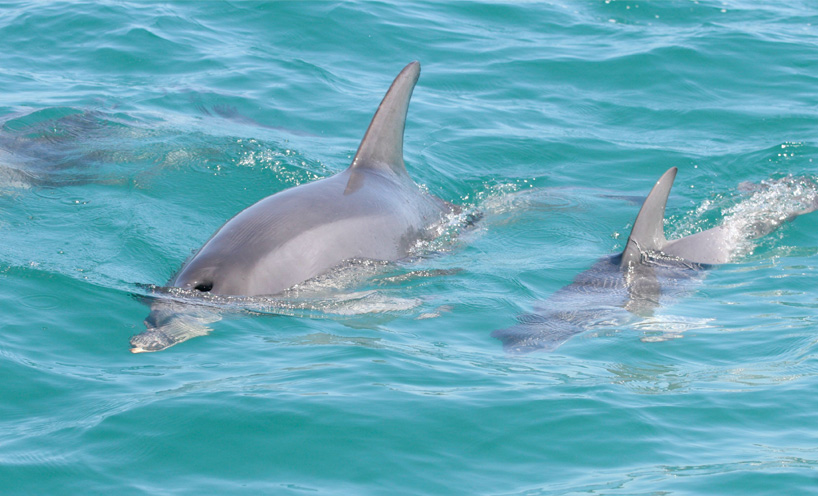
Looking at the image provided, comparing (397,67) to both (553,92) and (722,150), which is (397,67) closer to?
(553,92)

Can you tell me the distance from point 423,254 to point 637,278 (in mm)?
2198

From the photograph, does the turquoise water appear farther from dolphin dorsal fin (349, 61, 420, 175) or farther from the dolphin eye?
dolphin dorsal fin (349, 61, 420, 175)

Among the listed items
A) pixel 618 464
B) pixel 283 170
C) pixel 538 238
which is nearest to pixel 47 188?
pixel 283 170

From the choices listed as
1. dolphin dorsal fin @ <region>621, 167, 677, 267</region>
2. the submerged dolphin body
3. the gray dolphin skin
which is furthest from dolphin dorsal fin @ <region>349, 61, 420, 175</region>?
dolphin dorsal fin @ <region>621, 167, 677, 267</region>

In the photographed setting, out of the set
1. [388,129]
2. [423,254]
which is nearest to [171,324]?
[423,254]

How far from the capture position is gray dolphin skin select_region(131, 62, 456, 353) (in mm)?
7180

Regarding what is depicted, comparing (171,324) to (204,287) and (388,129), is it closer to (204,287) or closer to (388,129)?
(204,287)

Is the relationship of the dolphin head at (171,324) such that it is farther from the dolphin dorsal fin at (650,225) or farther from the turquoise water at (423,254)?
the dolphin dorsal fin at (650,225)

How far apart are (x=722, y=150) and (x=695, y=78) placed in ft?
10.9

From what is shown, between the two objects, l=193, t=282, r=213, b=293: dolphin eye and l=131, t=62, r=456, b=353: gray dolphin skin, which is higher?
l=131, t=62, r=456, b=353: gray dolphin skin

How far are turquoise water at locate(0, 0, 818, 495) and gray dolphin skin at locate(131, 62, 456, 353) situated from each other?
0.25 metres

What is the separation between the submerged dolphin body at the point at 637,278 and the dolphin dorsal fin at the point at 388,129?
220cm

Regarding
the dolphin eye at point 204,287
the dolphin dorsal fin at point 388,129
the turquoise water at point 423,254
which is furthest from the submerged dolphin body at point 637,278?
the dolphin eye at point 204,287

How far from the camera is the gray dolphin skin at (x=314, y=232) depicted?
718cm
